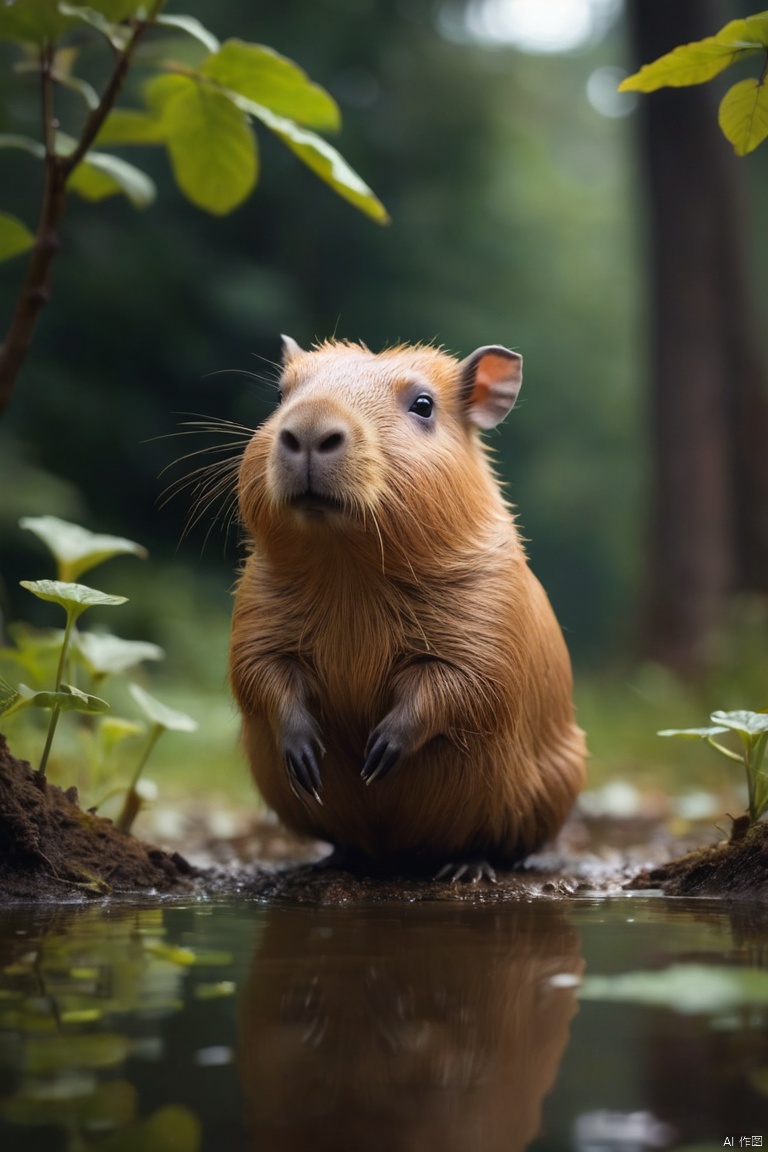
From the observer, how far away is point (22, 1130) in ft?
4.84

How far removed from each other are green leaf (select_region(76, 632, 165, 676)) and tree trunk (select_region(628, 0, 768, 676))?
27.1 ft

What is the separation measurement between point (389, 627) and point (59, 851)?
104cm


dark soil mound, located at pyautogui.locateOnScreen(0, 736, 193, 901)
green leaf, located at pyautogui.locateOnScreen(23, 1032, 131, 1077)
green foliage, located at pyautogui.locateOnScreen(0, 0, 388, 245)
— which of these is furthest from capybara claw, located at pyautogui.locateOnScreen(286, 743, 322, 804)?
green foliage, located at pyautogui.locateOnScreen(0, 0, 388, 245)

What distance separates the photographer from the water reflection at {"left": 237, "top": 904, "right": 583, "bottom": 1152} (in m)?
1.52

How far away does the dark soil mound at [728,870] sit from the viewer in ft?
10.3

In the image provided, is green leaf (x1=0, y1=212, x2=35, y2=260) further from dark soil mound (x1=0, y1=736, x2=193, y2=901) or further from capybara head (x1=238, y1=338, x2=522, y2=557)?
dark soil mound (x1=0, y1=736, x2=193, y2=901)

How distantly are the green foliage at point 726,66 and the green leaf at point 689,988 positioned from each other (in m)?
1.93

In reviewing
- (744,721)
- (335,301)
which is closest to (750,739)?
(744,721)

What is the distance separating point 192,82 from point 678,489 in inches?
335

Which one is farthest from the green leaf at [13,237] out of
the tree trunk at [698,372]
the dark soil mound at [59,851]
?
the tree trunk at [698,372]

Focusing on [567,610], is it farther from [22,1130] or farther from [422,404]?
[22,1130]

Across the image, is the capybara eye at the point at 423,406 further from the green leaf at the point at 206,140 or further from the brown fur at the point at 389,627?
the green leaf at the point at 206,140

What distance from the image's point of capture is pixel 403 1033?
6.09 ft

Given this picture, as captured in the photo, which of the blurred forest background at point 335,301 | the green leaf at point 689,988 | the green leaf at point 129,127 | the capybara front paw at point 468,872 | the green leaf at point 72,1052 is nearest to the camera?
the green leaf at point 72,1052
